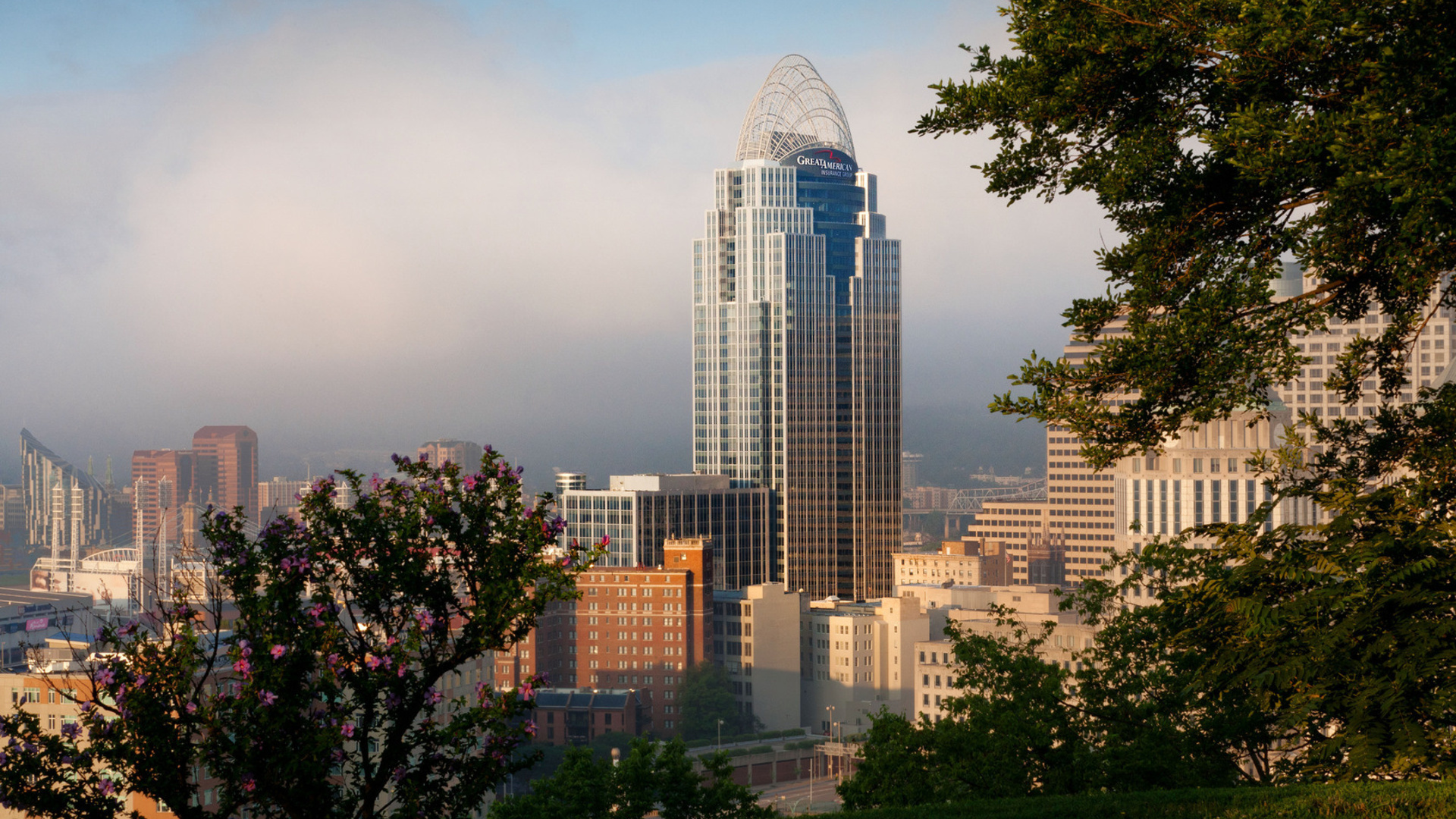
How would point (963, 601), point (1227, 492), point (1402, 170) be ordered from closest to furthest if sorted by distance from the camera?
point (1402, 170) < point (1227, 492) < point (963, 601)

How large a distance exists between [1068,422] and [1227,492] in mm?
119376

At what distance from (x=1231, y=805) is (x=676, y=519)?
5785 inches

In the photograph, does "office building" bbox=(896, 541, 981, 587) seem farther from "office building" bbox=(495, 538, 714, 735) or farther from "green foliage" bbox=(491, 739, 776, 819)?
"green foliage" bbox=(491, 739, 776, 819)

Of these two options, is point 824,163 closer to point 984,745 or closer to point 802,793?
point 802,793

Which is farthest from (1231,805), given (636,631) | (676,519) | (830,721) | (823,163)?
(823,163)

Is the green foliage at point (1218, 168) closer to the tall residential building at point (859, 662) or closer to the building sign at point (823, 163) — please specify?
the tall residential building at point (859, 662)

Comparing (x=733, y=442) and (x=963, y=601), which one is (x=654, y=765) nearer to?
(x=963, y=601)

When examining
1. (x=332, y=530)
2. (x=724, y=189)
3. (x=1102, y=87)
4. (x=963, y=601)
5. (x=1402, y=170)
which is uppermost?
(x=724, y=189)

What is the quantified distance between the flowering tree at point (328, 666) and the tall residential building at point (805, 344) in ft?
511

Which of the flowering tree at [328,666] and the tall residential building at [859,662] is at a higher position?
the flowering tree at [328,666]

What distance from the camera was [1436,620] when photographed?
41.1ft

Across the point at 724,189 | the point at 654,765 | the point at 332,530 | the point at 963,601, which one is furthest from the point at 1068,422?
the point at 724,189

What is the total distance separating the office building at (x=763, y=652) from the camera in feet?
436

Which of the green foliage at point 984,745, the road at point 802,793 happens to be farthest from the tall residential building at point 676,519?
the green foliage at point 984,745
